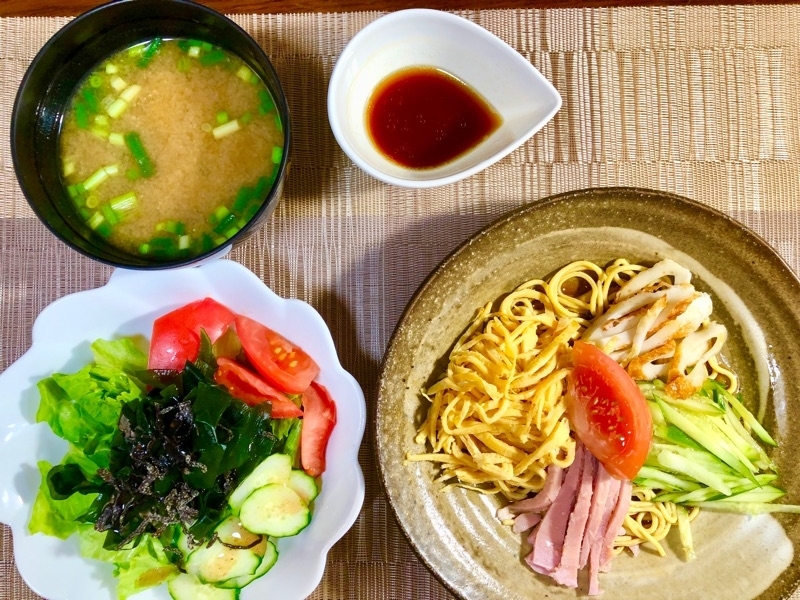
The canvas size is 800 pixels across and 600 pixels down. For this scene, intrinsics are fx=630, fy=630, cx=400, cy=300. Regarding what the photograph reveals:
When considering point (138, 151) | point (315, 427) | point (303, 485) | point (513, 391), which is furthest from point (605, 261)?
point (138, 151)

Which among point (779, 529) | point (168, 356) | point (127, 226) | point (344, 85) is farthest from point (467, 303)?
point (779, 529)

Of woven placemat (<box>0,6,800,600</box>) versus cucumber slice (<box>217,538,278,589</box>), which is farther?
woven placemat (<box>0,6,800,600</box>)

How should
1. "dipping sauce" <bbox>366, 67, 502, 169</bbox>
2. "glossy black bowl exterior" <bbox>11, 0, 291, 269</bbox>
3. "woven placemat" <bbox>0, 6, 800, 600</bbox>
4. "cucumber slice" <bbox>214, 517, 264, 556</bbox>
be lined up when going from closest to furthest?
"glossy black bowl exterior" <bbox>11, 0, 291, 269</bbox> < "cucumber slice" <bbox>214, 517, 264, 556</bbox> < "dipping sauce" <bbox>366, 67, 502, 169</bbox> < "woven placemat" <bbox>0, 6, 800, 600</bbox>

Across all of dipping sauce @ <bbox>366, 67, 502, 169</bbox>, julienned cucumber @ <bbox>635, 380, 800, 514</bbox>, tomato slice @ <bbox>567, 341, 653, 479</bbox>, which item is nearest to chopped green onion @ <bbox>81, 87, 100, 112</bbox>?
dipping sauce @ <bbox>366, 67, 502, 169</bbox>

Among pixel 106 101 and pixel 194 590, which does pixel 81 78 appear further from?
pixel 194 590

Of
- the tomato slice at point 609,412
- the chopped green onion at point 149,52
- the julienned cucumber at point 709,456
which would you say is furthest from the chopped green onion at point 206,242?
the julienned cucumber at point 709,456

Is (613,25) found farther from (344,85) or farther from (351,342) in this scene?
(351,342)

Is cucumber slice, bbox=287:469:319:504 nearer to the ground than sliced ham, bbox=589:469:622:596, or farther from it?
farther from it

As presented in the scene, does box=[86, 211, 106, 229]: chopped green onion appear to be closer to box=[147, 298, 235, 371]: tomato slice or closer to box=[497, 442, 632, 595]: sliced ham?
box=[147, 298, 235, 371]: tomato slice

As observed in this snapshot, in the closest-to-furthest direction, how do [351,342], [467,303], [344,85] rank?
[344,85]
[467,303]
[351,342]
